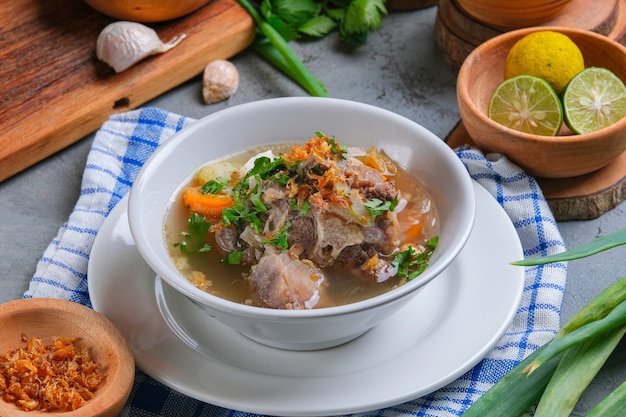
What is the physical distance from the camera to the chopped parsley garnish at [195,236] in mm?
2779

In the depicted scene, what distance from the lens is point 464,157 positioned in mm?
3387

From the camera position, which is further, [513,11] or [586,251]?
[513,11]

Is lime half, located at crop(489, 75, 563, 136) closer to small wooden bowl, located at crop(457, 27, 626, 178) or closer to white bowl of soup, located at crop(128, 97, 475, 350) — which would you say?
small wooden bowl, located at crop(457, 27, 626, 178)

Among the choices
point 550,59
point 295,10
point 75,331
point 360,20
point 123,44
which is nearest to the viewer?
point 75,331

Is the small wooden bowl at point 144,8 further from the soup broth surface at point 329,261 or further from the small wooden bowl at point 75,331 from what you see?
the small wooden bowl at point 75,331

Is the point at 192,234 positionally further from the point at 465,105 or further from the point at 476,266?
the point at 465,105

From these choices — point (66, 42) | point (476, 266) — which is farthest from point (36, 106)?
point (476, 266)

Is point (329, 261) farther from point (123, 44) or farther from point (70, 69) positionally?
point (70, 69)

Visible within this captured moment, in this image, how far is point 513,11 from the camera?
398 cm

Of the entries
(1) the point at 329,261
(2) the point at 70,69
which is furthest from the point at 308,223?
(2) the point at 70,69

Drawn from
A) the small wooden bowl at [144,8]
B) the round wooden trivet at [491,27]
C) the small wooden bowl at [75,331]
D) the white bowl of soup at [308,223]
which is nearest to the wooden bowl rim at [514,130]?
the round wooden trivet at [491,27]

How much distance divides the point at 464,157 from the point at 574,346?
1157 millimetres

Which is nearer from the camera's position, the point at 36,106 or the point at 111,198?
the point at 111,198

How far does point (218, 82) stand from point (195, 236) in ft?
4.39
